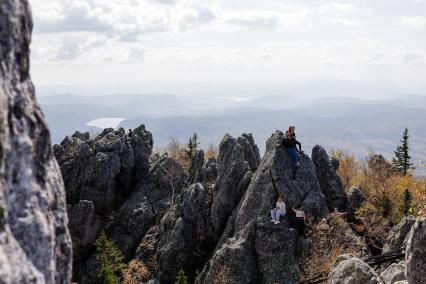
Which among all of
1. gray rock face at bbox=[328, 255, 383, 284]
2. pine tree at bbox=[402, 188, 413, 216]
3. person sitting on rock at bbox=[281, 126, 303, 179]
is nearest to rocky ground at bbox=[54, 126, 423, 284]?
gray rock face at bbox=[328, 255, 383, 284]

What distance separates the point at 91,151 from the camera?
71.2 metres

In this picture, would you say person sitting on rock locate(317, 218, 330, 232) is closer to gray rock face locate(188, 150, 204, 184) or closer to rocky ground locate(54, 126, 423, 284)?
rocky ground locate(54, 126, 423, 284)

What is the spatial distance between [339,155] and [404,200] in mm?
59834

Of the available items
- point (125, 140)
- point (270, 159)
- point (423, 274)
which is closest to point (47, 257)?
point (423, 274)

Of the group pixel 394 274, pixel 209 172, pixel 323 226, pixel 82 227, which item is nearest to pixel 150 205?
pixel 82 227

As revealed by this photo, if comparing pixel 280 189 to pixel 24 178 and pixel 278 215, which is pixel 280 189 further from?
pixel 24 178

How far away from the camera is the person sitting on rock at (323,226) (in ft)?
124

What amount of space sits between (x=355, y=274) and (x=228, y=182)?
29676 millimetres

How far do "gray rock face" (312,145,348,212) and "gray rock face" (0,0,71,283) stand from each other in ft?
153

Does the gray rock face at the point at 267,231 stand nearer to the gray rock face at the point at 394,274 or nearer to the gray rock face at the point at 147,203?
the gray rock face at the point at 394,274

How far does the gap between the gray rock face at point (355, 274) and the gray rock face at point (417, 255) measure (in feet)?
18.5

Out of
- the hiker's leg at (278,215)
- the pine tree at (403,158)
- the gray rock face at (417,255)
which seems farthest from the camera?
the pine tree at (403,158)

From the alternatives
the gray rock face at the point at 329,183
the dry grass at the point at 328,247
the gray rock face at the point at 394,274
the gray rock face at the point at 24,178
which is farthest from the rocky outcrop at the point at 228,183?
the gray rock face at the point at 24,178

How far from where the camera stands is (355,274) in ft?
69.6
